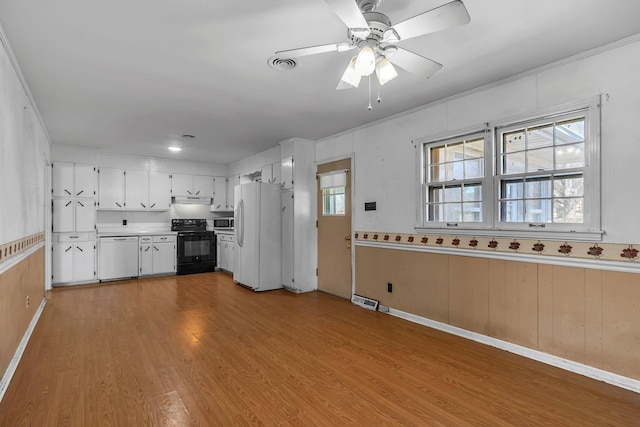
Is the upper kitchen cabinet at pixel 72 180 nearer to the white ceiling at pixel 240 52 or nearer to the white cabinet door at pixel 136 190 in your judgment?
the white cabinet door at pixel 136 190

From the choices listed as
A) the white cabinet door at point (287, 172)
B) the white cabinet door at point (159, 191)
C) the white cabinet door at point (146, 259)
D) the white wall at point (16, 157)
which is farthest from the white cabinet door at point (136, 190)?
the white cabinet door at point (287, 172)

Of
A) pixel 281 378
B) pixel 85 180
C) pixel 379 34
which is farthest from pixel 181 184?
pixel 379 34

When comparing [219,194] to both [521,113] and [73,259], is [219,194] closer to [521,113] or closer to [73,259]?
[73,259]

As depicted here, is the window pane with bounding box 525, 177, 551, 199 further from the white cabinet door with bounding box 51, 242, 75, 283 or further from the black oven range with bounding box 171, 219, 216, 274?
the white cabinet door with bounding box 51, 242, 75, 283

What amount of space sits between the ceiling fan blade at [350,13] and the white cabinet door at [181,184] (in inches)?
249

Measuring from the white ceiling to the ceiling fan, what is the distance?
9.1 inches

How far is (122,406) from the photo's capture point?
2.13 m

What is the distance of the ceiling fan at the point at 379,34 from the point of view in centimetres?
159

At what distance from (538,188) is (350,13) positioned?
2.39m

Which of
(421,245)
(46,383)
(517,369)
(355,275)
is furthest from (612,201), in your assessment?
(46,383)

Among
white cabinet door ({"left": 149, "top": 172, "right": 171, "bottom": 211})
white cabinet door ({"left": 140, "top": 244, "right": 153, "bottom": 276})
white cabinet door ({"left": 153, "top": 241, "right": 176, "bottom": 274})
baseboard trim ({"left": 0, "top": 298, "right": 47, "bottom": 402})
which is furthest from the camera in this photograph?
white cabinet door ({"left": 149, "top": 172, "right": 171, "bottom": 211})

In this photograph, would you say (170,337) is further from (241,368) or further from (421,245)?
(421,245)

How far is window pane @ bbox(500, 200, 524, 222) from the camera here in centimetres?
303

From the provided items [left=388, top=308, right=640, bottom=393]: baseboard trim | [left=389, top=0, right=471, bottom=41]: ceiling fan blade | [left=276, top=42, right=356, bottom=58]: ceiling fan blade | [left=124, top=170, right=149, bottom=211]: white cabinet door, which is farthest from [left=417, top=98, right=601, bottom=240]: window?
[left=124, top=170, right=149, bottom=211]: white cabinet door
